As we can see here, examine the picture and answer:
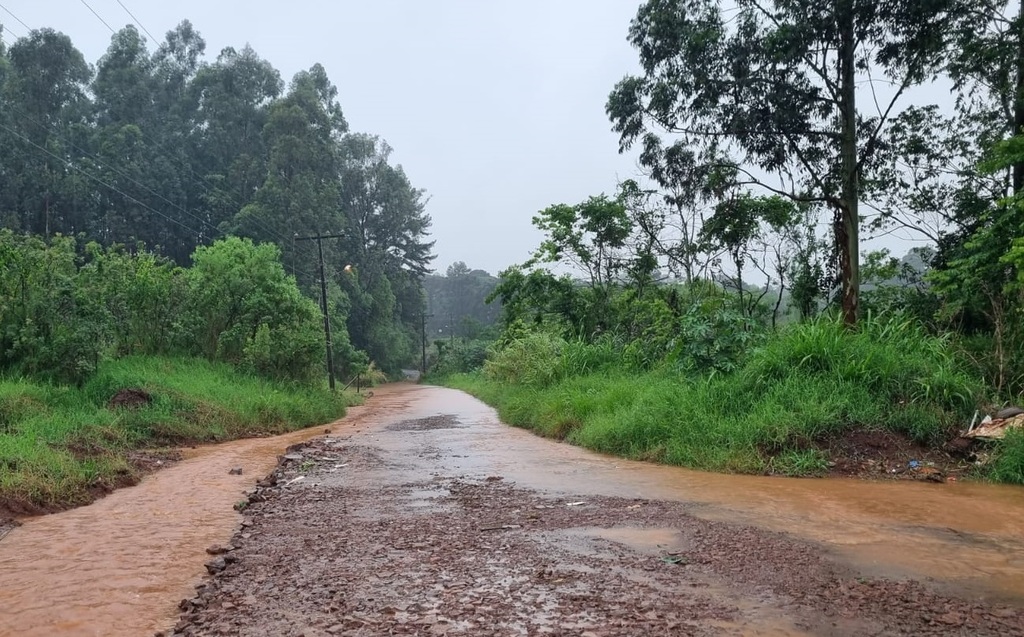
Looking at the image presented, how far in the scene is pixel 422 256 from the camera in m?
64.8

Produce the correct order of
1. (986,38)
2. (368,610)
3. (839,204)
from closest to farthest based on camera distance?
(368,610)
(986,38)
(839,204)

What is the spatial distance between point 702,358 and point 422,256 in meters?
56.4

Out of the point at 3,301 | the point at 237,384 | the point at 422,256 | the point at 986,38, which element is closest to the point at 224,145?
the point at 422,256

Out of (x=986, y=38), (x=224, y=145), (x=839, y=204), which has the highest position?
(x=224, y=145)

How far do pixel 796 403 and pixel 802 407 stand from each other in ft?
0.43

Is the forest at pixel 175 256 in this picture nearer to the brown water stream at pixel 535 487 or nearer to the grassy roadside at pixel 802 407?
the brown water stream at pixel 535 487

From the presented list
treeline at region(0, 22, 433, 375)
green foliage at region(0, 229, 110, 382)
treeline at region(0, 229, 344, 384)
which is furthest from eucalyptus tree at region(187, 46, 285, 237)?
green foliage at region(0, 229, 110, 382)

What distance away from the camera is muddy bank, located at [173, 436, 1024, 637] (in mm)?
3295

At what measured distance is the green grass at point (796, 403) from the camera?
7840 millimetres

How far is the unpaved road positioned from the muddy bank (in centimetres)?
1

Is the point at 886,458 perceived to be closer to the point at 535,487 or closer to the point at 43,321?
the point at 535,487

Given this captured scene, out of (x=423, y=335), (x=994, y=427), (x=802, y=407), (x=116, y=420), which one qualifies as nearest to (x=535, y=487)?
(x=802, y=407)

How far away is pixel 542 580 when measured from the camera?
3.98 meters

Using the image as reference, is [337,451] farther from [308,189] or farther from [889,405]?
[308,189]
